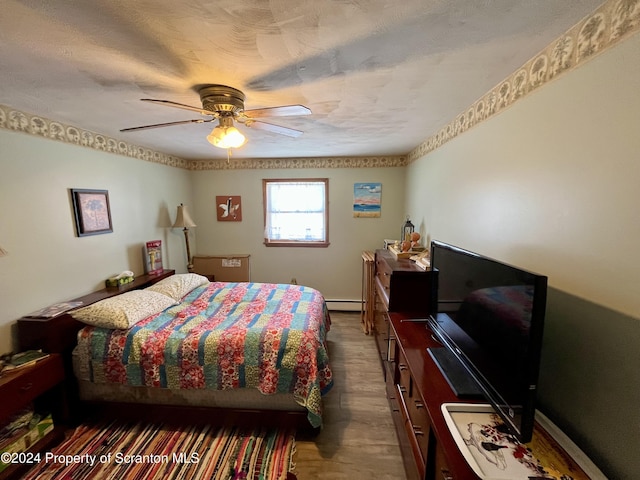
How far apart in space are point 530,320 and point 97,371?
8.79ft

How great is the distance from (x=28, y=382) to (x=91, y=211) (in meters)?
1.45

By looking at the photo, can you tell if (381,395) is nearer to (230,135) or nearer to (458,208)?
(458,208)

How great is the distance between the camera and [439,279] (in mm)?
1636

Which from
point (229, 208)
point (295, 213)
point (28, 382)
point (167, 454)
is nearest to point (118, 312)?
point (28, 382)

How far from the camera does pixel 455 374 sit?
1.28 meters

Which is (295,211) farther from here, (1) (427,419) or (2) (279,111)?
(1) (427,419)

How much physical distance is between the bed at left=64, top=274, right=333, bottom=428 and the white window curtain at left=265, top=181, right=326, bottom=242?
2109 mm

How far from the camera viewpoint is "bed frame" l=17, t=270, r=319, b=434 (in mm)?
1812

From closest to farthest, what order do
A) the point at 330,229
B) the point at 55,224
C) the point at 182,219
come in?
the point at 55,224 < the point at 182,219 < the point at 330,229

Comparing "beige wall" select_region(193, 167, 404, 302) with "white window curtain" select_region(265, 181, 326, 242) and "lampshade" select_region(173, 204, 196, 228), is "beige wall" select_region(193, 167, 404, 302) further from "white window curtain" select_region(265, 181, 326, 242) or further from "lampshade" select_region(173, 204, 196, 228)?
"lampshade" select_region(173, 204, 196, 228)

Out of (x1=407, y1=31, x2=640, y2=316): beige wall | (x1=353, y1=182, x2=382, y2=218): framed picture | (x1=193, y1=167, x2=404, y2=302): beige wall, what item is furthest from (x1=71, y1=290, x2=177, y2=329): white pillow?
(x1=353, y1=182, x2=382, y2=218): framed picture

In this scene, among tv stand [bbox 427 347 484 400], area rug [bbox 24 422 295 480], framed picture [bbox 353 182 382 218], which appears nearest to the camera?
tv stand [bbox 427 347 484 400]

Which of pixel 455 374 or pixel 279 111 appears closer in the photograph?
pixel 455 374

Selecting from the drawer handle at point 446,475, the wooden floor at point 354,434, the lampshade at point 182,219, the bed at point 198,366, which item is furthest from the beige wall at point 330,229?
the drawer handle at point 446,475
